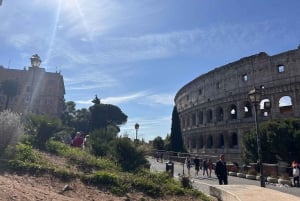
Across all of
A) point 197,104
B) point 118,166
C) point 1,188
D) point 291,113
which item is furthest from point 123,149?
point 197,104

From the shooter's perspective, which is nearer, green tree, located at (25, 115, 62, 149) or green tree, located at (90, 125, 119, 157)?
green tree, located at (25, 115, 62, 149)

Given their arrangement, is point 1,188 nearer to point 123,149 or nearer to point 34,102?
point 123,149

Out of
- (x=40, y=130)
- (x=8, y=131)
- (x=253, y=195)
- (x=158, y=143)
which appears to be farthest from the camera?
(x=158, y=143)

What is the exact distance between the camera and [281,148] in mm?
25375

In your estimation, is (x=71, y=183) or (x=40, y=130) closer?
(x=71, y=183)

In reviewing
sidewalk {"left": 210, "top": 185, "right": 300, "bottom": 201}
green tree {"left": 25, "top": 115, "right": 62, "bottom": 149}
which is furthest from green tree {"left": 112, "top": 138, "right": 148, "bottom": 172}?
sidewalk {"left": 210, "top": 185, "right": 300, "bottom": 201}

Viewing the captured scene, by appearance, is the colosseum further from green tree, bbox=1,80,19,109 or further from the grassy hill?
green tree, bbox=1,80,19,109

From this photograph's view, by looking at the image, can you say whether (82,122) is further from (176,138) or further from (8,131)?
(8,131)

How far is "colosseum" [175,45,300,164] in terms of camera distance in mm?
34844

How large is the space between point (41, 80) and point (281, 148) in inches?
2484

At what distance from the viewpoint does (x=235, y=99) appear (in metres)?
39.3

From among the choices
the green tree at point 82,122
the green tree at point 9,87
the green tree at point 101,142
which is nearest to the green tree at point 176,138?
the green tree at point 101,142

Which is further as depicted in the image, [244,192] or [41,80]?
[41,80]

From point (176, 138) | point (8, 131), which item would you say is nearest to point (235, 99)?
point (176, 138)
